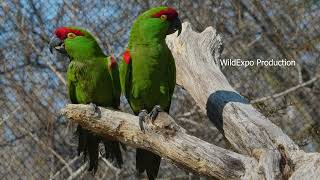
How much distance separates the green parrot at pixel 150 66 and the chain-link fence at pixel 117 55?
31.2 inches

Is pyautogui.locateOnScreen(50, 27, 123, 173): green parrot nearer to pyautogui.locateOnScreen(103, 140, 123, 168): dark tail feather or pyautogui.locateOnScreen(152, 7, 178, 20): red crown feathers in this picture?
pyautogui.locateOnScreen(103, 140, 123, 168): dark tail feather

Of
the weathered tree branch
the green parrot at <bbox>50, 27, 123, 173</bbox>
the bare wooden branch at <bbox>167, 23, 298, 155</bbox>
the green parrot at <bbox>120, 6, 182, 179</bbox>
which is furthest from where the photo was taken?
the green parrot at <bbox>50, 27, 123, 173</bbox>

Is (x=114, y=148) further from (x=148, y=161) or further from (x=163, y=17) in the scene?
(x=163, y=17)

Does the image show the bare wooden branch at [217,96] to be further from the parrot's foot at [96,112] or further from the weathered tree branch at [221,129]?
the parrot's foot at [96,112]

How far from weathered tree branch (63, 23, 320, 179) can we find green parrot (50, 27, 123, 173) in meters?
0.18

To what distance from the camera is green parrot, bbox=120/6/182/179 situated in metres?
1.51

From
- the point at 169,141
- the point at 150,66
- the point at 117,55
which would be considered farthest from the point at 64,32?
the point at 117,55

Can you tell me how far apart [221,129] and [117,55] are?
3.16 ft

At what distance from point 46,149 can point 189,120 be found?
1.90ft

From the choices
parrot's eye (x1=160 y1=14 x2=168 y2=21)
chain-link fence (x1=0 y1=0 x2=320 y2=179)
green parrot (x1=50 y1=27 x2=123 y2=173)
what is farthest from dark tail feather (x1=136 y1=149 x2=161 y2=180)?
chain-link fence (x1=0 y1=0 x2=320 y2=179)

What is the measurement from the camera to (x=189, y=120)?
7.84 feet

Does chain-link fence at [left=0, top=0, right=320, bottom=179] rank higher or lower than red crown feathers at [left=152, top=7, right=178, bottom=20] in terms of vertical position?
lower

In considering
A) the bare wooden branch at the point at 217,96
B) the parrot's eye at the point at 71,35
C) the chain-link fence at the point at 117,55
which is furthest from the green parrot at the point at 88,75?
the chain-link fence at the point at 117,55

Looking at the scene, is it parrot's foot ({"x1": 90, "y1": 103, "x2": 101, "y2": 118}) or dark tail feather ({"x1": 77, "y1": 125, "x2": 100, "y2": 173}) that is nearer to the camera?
parrot's foot ({"x1": 90, "y1": 103, "x2": 101, "y2": 118})
